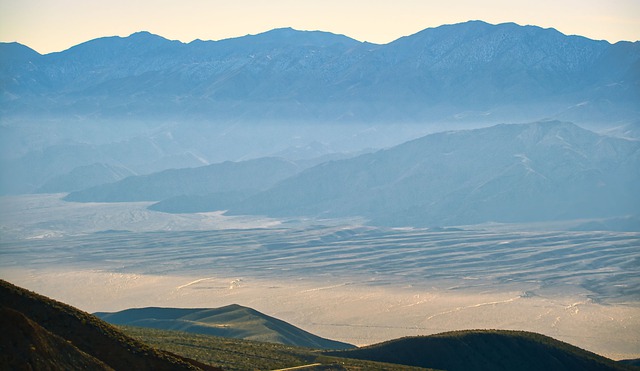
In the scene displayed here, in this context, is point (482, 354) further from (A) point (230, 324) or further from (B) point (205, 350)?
(A) point (230, 324)

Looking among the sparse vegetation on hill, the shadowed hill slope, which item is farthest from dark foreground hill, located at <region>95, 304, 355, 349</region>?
the shadowed hill slope

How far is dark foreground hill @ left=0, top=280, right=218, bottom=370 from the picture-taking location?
2875 centimetres

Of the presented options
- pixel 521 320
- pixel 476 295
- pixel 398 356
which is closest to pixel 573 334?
pixel 521 320

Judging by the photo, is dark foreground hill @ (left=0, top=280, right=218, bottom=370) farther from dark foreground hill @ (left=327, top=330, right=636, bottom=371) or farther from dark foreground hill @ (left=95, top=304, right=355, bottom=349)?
dark foreground hill @ (left=95, top=304, right=355, bottom=349)

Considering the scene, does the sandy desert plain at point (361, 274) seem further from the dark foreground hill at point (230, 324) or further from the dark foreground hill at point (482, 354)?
the dark foreground hill at point (482, 354)

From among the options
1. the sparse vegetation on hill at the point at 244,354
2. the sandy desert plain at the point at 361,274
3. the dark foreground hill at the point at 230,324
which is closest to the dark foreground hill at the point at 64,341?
the sparse vegetation on hill at the point at 244,354

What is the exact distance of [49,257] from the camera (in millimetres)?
155000

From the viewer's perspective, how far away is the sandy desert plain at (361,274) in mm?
96062

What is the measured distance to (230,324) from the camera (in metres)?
75.8

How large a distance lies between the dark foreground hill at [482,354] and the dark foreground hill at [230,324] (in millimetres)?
13603

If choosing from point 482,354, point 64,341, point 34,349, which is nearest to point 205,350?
point 482,354

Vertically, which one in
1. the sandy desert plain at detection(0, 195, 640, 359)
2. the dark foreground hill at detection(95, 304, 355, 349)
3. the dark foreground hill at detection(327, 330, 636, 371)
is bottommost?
the dark foreground hill at detection(327, 330, 636, 371)

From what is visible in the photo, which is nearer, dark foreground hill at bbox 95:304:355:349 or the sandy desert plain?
dark foreground hill at bbox 95:304:355:349

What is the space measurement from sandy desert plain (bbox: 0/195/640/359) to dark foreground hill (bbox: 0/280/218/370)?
50.9 meters
